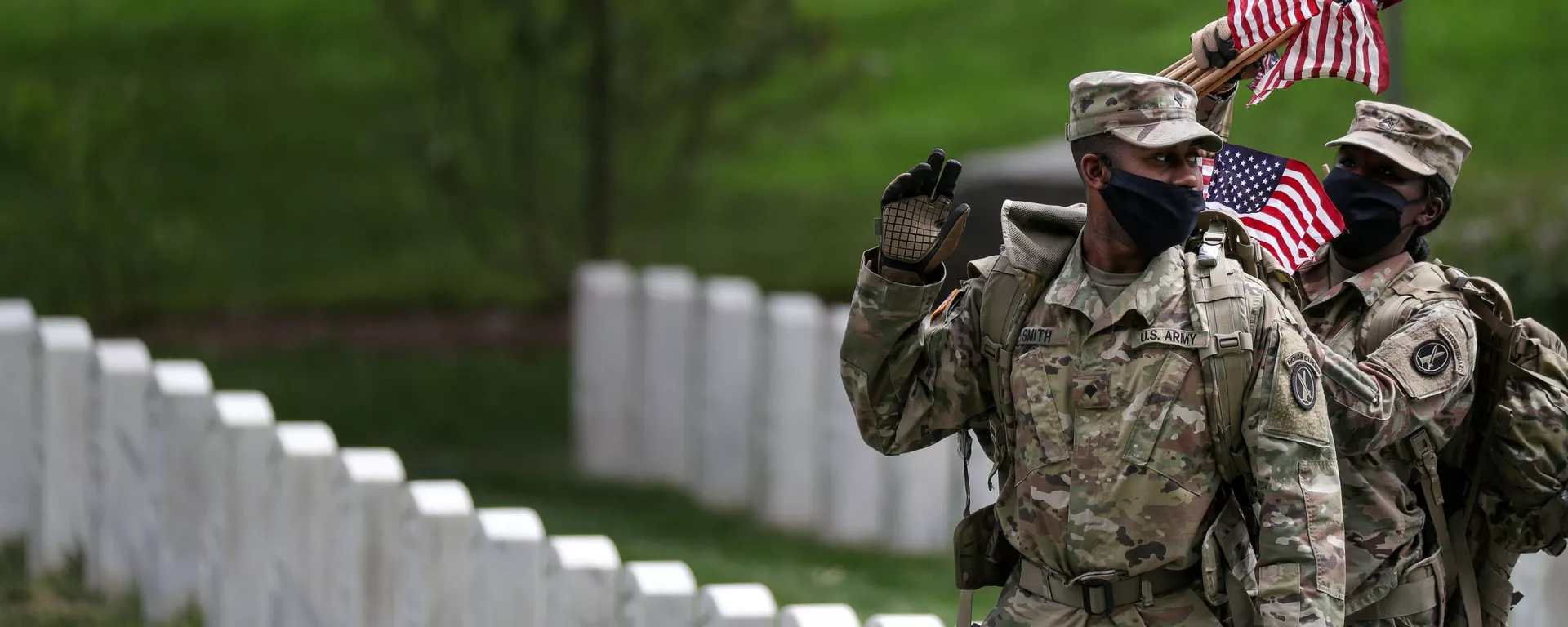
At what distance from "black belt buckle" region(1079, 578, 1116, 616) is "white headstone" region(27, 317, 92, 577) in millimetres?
4467

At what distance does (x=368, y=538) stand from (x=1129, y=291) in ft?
9.66

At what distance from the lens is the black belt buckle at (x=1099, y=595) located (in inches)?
144

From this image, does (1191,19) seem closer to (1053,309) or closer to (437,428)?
(437,428)

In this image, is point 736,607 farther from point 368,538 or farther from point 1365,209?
point 1365,209

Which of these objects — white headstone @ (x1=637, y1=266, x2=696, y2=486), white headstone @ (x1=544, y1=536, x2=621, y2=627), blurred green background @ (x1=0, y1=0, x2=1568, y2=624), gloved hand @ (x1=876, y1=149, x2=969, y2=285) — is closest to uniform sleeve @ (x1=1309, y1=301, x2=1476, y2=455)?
gloved hand @ (x1=876, y1=149, x2=969, y2=285)

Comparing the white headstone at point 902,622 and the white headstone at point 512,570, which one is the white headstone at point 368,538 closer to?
the white headstone at point 512,570

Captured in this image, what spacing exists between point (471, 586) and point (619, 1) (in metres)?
7.00

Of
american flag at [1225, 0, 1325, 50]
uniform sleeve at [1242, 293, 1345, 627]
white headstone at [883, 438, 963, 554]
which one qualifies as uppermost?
american flag at [1225, 0, 1325, 50]

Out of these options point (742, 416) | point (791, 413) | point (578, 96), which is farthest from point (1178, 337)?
point (578, 96)

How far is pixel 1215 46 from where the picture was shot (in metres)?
4.12

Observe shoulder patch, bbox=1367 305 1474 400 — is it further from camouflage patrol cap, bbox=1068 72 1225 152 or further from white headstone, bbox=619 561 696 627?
white headstone, bbox=619 561 696 627

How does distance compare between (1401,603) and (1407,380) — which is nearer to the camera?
(1407,380)

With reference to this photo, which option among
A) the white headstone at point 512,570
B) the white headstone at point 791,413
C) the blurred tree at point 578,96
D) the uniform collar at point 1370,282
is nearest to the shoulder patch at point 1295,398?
the uniform collar at point 1370,282

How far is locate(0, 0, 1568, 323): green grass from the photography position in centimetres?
1318
